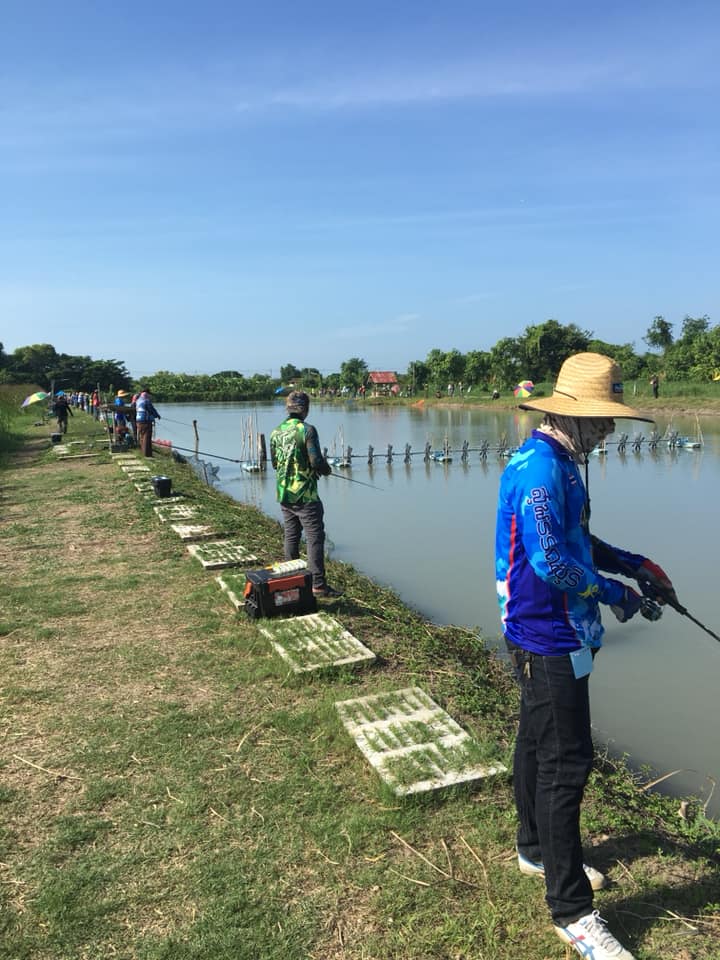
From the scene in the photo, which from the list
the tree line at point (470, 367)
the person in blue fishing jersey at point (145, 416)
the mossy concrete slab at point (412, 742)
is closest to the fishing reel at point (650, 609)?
the mossy concrete slab at point (412, 742)

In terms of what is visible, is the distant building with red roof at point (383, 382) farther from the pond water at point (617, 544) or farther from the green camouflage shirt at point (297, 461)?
the green camouflage shirt at point (297, 461)

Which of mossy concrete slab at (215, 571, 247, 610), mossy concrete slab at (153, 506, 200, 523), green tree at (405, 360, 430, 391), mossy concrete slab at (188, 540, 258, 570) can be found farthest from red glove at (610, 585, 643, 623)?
green tree at (405, 360, 430, 391)

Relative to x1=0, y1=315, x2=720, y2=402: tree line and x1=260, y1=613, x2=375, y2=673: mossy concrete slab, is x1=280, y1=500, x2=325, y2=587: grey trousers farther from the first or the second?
x1=0, y1=315, x2=720, y2=402: tree line

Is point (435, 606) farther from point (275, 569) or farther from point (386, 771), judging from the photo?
point (386, 771)

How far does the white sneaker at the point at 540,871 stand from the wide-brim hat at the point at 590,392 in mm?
1421

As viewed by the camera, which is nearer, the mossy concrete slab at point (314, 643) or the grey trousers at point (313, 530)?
the mossy concrete slab at point (314, 643)

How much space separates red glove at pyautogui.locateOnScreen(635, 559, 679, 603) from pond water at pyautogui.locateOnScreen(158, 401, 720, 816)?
2.12 meters

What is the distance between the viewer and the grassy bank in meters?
1.97

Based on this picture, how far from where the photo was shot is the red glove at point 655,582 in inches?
81.9

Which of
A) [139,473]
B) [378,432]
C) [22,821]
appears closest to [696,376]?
[378,432]

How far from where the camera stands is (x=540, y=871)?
217cm

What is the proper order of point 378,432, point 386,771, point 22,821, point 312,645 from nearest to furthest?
point 22,821 → point 386,771 → point 312,645 → point 378,432

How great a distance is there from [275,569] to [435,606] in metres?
2.65

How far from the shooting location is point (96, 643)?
13.7 ft
